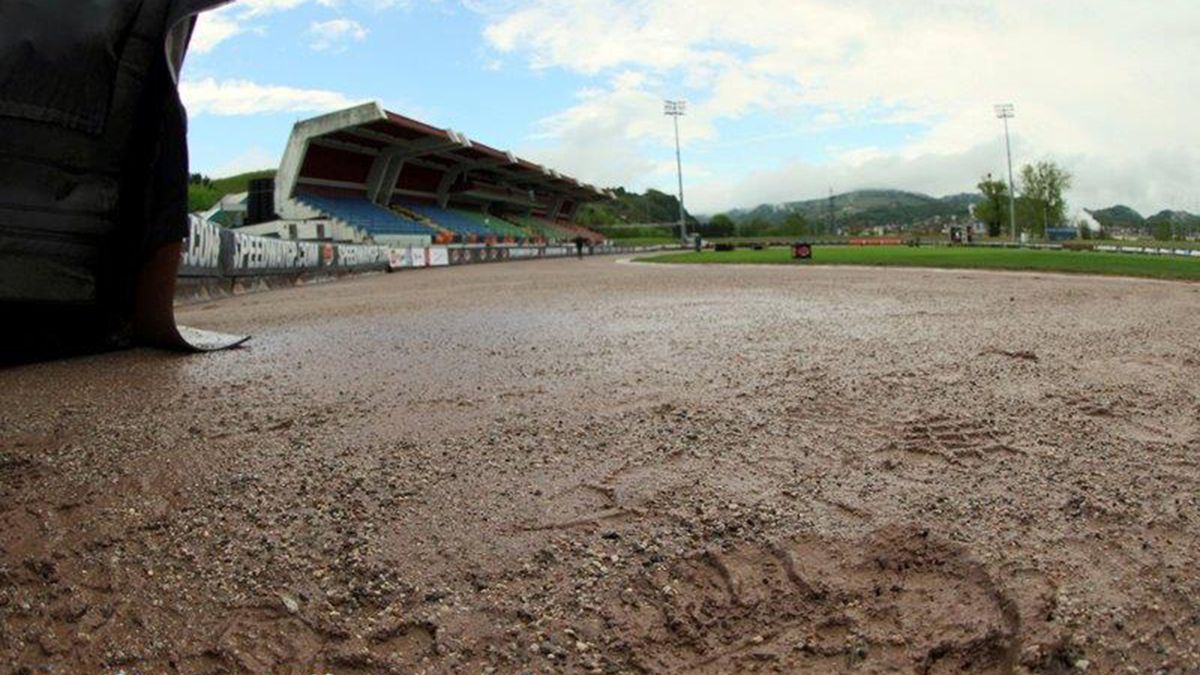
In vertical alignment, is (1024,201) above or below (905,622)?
above

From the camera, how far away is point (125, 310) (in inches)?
279

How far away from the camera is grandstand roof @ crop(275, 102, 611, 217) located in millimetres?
40625

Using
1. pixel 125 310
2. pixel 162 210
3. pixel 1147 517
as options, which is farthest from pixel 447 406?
pixel 125 310

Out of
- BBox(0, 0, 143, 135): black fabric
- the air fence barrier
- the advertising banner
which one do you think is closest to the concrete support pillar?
the air fence barrier

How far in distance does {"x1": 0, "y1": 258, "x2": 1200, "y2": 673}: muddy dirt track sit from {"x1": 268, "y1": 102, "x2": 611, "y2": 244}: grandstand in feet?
121

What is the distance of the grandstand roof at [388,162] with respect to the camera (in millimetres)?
40625

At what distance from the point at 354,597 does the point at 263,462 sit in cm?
150

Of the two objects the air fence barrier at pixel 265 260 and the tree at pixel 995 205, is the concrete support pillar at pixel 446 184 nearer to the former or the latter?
the air fence barrier at pixel 265 260

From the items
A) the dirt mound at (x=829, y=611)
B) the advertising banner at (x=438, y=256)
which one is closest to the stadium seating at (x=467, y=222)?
the advertising banner at (x=438, y=256)

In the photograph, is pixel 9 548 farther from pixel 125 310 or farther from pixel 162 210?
pixel 125 310

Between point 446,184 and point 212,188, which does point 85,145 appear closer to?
point 446,184

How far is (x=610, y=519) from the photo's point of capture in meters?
2.91

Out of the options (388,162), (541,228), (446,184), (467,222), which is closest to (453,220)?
(467,222)

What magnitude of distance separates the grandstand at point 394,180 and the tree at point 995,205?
2347 inches
